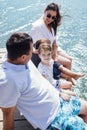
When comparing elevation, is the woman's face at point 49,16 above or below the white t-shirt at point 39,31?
above

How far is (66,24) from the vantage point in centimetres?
1605

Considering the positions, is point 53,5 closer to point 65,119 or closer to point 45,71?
point 45,71

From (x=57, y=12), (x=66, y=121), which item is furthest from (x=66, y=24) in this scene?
(x=66, y=121)

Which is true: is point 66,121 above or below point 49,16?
below

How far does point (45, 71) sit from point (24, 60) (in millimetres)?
925

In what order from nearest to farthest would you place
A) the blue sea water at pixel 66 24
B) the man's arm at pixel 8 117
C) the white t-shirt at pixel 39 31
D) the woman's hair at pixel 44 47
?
1. the man's arm at pixel 8 117
2. the woman's hair at pixel 44 47
3. the white t-shirt at pixel 39 31
4. the blue sea water at pixel 66 24

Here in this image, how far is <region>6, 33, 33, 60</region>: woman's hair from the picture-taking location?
2.14 m

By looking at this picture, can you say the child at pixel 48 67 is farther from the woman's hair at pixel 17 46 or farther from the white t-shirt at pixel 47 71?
the woman's hair at pixel 17 46

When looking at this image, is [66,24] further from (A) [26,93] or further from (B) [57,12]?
(A) [26,93]

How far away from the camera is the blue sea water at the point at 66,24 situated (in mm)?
9879

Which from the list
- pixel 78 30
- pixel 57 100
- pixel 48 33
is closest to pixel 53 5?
pixel 48 33

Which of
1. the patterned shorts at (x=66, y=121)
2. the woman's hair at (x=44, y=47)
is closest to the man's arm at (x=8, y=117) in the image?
the patterned shorts at (x=66, y=121)

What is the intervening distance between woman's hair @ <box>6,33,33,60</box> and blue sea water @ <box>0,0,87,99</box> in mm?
4783

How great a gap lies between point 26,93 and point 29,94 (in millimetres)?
23
